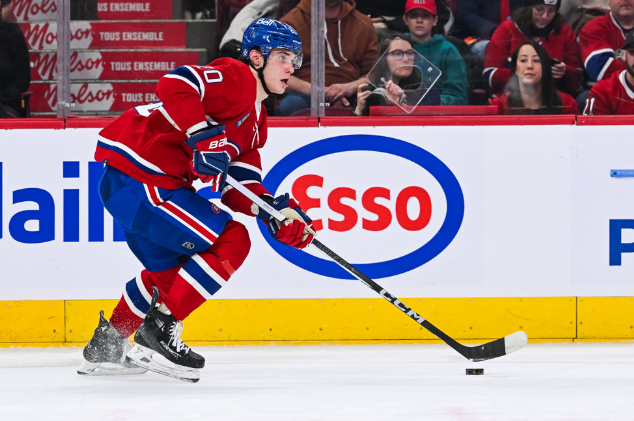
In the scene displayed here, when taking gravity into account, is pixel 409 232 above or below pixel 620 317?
above

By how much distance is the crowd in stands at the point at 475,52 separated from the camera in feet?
11.8

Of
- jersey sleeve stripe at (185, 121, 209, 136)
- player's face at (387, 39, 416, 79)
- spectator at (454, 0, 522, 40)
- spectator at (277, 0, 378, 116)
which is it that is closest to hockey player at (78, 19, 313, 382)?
jersey sleeve stripe at (185, 121, 209, 136)

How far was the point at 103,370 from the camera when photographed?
289 centimetres

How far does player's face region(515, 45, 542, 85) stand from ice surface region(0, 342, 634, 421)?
3.50 ft

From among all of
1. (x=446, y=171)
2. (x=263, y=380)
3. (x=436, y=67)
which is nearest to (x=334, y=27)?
(x=436, y=67)

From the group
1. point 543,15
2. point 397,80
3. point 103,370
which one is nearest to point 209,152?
point 103,370

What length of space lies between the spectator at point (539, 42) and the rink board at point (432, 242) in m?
0.24

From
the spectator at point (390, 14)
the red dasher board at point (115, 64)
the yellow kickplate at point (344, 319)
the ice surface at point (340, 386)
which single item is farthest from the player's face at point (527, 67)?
the red dasher board at point (115, 64)

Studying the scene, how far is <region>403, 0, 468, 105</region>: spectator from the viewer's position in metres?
3.59

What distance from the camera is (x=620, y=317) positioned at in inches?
138

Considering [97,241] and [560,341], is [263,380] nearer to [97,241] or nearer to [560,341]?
[97,241]

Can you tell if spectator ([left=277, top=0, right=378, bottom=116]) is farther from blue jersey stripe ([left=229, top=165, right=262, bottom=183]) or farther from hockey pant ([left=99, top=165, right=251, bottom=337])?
hockey pant ([left=99, top=165, right=251, bottom=337])

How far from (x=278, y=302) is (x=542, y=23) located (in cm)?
154

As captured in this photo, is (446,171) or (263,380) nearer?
(263,380)
